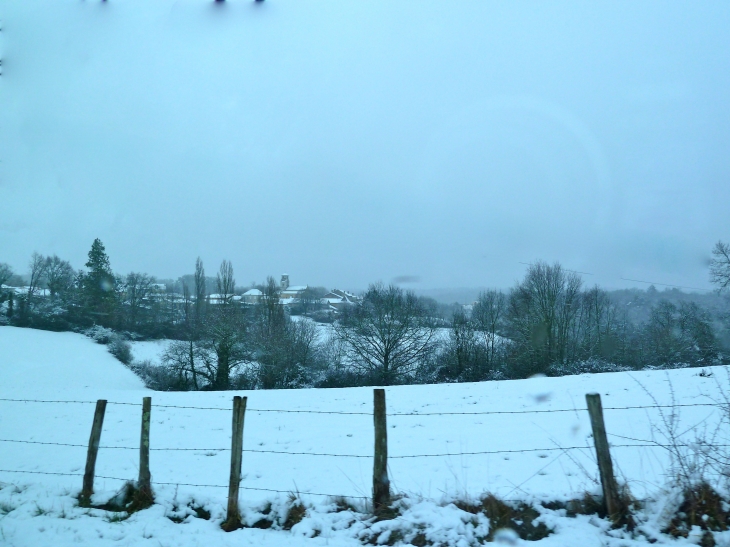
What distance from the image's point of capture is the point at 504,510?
16.0ft

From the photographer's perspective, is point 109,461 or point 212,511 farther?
point 109,461

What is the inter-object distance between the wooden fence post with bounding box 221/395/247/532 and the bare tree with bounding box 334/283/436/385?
33.3 m

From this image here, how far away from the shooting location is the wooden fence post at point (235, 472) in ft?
16.7

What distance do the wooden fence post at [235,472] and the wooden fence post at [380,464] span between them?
1469 mm

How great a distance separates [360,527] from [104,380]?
36.9 metres

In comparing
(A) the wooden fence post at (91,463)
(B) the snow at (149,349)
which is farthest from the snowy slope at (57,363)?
(A) the wooden fence post at (91,463)

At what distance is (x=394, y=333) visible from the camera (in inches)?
1574

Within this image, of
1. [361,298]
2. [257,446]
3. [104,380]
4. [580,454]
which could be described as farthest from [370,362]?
[580,454]

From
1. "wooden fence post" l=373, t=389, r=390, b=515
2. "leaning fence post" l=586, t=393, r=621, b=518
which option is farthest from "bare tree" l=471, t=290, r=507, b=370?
"wooden fence post" l=373, t=389, r=390, b=515

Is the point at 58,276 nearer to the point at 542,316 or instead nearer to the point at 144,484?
the point at 542,316

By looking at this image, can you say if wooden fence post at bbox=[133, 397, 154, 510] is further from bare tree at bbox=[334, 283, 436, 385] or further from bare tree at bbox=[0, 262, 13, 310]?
bare tree at bbox=[0, 262, 13, 310]

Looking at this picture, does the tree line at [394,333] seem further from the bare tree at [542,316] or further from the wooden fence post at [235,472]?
the wooden fence post at [235,472]

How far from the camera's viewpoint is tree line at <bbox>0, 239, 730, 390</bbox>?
35.5 meters

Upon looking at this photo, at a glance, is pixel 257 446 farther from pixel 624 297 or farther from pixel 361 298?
pixel 624 297
